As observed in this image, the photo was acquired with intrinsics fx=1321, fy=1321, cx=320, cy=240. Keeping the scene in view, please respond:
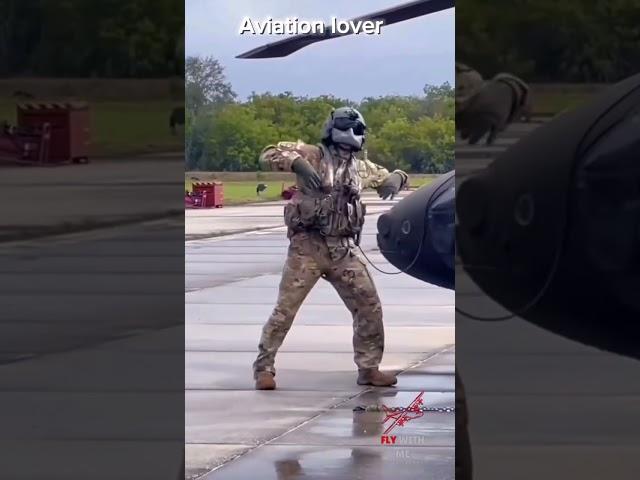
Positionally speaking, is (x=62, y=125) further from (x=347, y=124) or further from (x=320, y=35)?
(x=347, y=124)

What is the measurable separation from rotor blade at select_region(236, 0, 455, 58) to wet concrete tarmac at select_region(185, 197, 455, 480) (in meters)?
1.80

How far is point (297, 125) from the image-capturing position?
8.08 m

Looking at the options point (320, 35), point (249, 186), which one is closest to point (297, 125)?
point (249, 186)

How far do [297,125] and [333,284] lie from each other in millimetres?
1204

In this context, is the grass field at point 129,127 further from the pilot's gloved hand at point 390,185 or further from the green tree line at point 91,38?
the pilot's gloved hand at point 390,185

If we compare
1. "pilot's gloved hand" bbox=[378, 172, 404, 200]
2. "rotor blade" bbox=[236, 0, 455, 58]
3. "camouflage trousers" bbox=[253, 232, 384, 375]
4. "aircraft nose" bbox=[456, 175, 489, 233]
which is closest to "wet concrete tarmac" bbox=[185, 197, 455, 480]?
"camouflage trousers" bbox=[253, 232, 384, 375]

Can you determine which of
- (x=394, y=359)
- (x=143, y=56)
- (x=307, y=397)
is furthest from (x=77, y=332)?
(x=394, y=359)

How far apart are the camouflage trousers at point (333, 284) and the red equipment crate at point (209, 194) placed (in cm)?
238

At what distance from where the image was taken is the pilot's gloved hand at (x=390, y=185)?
743 cm

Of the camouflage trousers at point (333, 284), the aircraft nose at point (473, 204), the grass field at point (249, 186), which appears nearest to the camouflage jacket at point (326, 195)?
the camouflage trousers at point (333, 284)

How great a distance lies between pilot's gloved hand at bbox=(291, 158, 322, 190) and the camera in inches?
279

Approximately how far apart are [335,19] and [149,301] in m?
3.41

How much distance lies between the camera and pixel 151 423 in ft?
11.6

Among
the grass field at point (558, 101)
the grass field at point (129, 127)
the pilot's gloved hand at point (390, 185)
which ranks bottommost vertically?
the pilot's gloved hand at point (390, 185)
